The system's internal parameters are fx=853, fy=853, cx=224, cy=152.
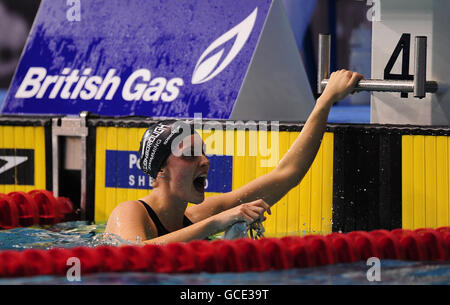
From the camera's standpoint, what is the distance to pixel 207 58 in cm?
662

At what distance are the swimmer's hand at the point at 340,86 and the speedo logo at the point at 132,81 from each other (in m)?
2.02

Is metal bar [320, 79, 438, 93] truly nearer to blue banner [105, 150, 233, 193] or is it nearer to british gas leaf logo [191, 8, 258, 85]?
blue banner [105, 150, 233, 193]

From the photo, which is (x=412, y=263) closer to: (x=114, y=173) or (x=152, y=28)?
(x=114, y=173)

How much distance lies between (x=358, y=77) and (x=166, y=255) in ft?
5.23

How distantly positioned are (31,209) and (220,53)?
188 cm

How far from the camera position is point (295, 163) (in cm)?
448

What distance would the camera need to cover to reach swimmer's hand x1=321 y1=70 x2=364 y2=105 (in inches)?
179

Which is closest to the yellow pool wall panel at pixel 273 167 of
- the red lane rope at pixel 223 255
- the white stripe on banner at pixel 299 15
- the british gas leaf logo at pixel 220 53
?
the british gas leaf logo at pixel 220 53

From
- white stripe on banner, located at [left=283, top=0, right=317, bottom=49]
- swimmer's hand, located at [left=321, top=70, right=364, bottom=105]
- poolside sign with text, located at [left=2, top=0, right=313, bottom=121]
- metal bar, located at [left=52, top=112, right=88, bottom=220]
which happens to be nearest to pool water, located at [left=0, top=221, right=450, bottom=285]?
swimmer's hand, located at [left=321, top=70, right=364, bottom=105]

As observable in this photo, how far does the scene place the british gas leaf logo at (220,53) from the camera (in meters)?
6.55

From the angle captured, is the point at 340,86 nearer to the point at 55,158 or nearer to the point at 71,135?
the point at 71,135

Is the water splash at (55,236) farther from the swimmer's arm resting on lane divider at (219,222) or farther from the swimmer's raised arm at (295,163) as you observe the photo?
the swimmer's raised arm at (295,163)

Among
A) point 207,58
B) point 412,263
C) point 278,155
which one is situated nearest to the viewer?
point 412,263
